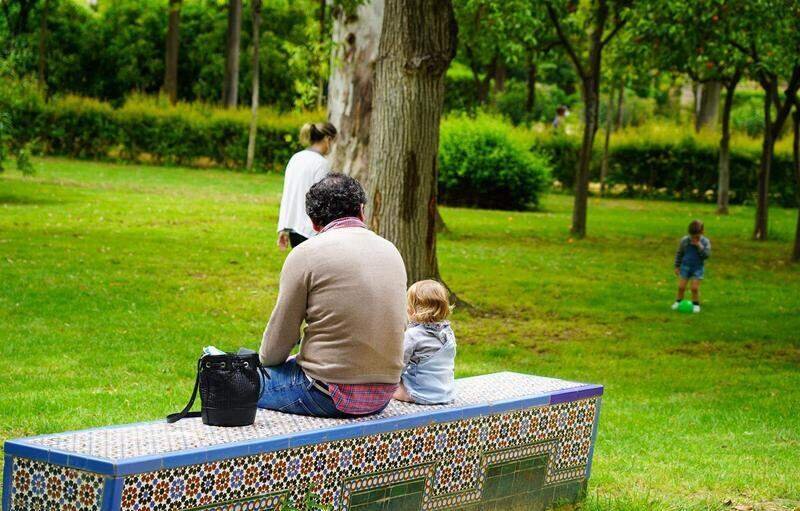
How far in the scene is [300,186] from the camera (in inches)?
396

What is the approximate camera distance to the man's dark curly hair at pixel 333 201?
523 centimetres

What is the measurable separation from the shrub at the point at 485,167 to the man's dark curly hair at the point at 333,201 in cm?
2151

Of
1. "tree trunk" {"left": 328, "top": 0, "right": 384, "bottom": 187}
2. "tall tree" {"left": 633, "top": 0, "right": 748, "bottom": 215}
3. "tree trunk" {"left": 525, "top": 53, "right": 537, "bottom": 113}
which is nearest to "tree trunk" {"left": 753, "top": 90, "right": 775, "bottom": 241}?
"tall tree" {"left": 633, "top": 0, "right": 748, "bottom": 215}

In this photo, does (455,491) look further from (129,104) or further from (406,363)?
(129,104)

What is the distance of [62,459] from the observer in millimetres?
3994

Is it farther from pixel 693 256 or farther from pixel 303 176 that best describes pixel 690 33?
A: pixel 303 176

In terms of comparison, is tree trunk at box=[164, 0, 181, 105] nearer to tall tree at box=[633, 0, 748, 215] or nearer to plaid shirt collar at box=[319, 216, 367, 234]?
tall tree at box=[633, 0, 748, 215]

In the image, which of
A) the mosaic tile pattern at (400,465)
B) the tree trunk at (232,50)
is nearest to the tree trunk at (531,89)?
the tree trunk at (232,50)

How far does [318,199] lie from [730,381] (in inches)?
245

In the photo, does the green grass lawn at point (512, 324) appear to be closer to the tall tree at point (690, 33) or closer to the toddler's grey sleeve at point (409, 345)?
the toddler's grey sleeve at point (409, 345)

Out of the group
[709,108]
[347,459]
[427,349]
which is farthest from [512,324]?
[709,108]

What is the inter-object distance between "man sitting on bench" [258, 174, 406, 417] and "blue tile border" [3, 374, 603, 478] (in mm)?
192

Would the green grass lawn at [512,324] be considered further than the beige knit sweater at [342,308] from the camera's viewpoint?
Yes

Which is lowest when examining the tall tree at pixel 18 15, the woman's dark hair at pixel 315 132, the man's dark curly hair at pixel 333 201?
the man's dark curly hair at pixel 333 201
